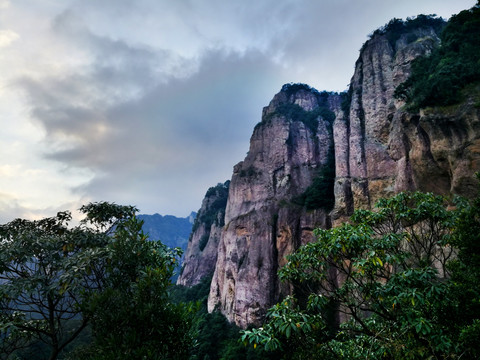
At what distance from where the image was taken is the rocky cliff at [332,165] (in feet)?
65.7

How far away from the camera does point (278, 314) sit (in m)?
5.85

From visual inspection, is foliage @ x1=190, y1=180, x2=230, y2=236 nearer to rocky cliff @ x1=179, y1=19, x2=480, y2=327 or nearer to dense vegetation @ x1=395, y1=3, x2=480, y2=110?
rocky cliff @ x1=179, y1=19, x2=480, y2=327

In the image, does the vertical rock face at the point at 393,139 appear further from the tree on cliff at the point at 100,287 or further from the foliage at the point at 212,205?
the foliage at the point at 212,205

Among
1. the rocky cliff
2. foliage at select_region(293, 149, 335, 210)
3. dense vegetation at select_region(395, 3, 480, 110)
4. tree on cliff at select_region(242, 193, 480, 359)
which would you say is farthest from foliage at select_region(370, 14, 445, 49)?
tree on cliff at select_region(242, 193, 480, 359)

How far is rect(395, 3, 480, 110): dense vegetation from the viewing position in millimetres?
19719

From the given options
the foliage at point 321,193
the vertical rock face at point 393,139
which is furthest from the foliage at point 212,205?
the vertical rock face at point 393,139

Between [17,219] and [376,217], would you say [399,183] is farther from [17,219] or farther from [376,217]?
[17,219]

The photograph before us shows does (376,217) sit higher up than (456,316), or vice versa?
(376,217)

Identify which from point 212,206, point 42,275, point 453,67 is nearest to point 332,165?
point 453,67

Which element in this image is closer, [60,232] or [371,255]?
[371,255]

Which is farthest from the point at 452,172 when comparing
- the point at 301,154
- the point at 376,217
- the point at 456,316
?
the point at 301,154

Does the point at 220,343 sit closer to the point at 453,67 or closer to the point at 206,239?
the point at 453,67

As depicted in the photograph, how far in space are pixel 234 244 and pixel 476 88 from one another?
37420mm

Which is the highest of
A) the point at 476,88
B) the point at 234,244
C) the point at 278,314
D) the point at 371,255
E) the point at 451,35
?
the point at 451,35
